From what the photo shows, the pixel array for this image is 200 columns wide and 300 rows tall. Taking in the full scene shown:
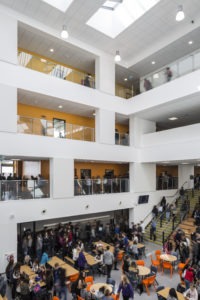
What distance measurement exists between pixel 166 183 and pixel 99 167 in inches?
234

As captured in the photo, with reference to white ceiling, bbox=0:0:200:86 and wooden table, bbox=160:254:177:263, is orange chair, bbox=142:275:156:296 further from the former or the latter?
white ceiling, bbox=0:0:200:86

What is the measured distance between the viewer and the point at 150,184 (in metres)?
18.1

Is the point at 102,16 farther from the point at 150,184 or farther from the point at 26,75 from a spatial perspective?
the point at 150,184

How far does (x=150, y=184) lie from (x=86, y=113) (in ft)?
24.8

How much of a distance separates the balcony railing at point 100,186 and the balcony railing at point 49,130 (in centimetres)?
283

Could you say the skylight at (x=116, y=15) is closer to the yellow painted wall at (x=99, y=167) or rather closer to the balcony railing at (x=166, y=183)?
the yellow painted wall at (x=99, y=167)

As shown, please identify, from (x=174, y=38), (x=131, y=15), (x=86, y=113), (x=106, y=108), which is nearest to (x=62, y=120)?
(x=86, y=113)

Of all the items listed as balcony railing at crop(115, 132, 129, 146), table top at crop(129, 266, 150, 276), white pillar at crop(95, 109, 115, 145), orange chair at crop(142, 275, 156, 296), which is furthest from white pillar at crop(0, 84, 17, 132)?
orange chair at crop(142, 275, 156, 296)

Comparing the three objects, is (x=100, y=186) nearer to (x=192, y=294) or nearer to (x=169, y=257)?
(x=169, y=257)

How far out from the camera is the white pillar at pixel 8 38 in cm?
1196

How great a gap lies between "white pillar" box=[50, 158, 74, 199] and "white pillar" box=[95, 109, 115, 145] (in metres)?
2.90

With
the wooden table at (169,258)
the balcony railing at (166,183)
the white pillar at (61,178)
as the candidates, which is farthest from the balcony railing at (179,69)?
the wooden table at (169,258)

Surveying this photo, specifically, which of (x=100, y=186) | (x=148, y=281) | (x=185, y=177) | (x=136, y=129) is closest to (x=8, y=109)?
(x=100, y=186)

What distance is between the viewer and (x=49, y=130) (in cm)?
1327
